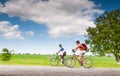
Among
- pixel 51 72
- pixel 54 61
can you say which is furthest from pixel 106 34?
pixel 51 72

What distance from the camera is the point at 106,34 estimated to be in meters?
55.6

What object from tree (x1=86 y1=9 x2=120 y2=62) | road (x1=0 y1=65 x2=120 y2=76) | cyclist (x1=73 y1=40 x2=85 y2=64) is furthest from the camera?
tree (x1=86 y1=9 x2=120 y2=62)

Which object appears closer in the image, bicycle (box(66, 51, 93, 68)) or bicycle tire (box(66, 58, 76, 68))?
bicycle (box(66, 51, 93, 68))

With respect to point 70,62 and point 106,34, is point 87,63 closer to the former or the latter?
point 70,62

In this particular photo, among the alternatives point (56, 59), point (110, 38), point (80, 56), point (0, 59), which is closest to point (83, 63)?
point (80, 56)

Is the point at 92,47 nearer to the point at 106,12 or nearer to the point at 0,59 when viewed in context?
the point at 106,12

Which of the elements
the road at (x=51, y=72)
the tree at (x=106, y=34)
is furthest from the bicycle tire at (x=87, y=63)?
the tree at (x=106, y=34)

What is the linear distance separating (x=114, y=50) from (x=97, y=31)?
16.1 feet

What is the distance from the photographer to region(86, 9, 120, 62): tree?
5469cm

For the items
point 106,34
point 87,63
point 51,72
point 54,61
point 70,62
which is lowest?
point 51,72

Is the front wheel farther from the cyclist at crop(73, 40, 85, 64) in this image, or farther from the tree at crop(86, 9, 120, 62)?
the tree at crop(86, 9, 120, 62)

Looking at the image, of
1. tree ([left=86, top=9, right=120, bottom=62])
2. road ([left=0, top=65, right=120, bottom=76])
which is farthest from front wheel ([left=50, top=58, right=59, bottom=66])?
tree ([left=86, top=9, right=120, bottom=62])

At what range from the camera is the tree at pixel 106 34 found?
54688 mm

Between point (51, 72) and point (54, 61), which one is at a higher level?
point (54, 61)
